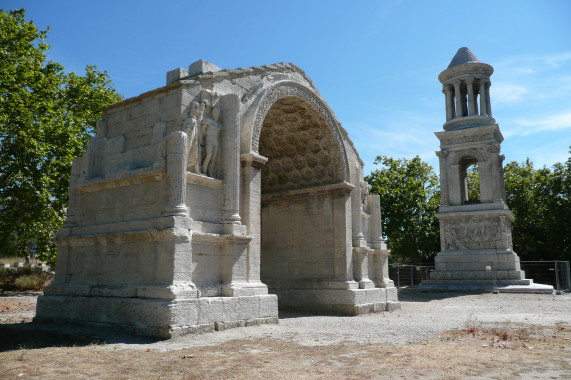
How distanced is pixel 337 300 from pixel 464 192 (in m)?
16.0

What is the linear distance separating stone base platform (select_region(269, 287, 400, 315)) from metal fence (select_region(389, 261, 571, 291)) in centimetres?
1286

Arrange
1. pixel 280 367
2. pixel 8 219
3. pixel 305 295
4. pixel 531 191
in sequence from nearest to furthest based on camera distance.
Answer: pixel 280 367 < pixel 305 295 < pixel 8 219 < pixel 531 191

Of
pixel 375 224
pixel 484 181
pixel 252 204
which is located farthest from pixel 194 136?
pixel 484 181

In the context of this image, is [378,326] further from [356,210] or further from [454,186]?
[454,186]

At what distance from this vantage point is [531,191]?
33719 millimetres

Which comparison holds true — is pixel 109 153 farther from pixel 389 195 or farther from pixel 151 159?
pixel 389 195

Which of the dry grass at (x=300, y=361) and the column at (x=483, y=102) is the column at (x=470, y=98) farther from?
the dry grass at (x=300, y=361)

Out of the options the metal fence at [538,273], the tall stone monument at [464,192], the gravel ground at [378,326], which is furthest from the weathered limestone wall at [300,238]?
the metal fence at [538,273]

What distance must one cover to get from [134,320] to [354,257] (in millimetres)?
7125

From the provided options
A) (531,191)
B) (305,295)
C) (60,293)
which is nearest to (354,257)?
(305,295)

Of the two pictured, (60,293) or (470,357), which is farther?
(60,293)

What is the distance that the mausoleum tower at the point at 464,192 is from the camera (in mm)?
22469

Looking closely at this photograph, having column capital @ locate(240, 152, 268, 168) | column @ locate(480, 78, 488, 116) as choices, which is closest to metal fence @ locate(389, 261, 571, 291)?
column @ locate(480, 78, 488, 116)

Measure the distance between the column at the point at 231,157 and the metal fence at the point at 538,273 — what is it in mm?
18532
